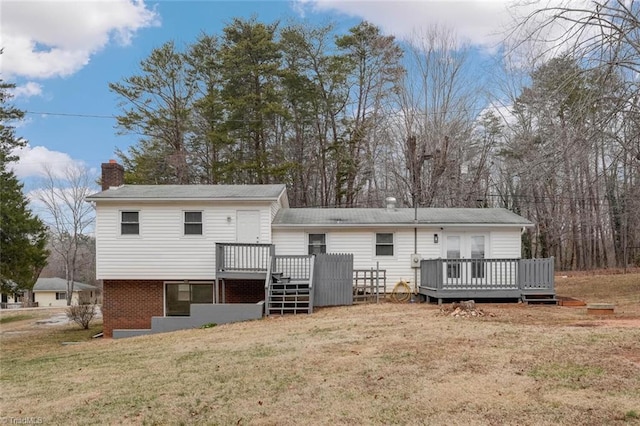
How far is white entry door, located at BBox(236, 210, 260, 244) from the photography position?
→ 52.6ft

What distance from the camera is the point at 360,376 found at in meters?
6.46

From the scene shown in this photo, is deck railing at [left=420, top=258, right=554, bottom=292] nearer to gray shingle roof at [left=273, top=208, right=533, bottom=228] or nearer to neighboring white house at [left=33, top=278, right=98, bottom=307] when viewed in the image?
gray shingle roof at [left=273, top=208, right=533, bottom=228]

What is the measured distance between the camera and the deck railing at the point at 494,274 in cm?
1429

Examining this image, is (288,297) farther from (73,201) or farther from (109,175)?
(73,201)

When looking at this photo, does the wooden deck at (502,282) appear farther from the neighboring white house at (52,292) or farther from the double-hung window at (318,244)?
the neighboring white house at (52,292)

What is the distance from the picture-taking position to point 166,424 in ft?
17.0

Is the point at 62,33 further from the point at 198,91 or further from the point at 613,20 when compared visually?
the point at 613,20

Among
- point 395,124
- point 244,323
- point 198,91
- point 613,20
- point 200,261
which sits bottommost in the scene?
point 244,323

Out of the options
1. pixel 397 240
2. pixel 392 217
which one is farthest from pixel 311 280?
pixel 392 217

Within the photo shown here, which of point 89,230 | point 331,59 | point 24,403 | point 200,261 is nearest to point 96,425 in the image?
point 24,403

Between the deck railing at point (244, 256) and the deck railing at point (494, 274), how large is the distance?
5295mm

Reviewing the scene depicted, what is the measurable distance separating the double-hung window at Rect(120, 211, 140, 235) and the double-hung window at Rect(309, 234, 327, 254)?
5846 millimetres

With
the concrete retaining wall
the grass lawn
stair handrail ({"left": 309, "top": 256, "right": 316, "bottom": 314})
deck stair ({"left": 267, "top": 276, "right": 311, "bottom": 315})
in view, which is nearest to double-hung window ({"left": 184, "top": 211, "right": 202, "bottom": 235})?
the concrete retaining wall

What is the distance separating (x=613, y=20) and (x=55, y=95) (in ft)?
77.4
